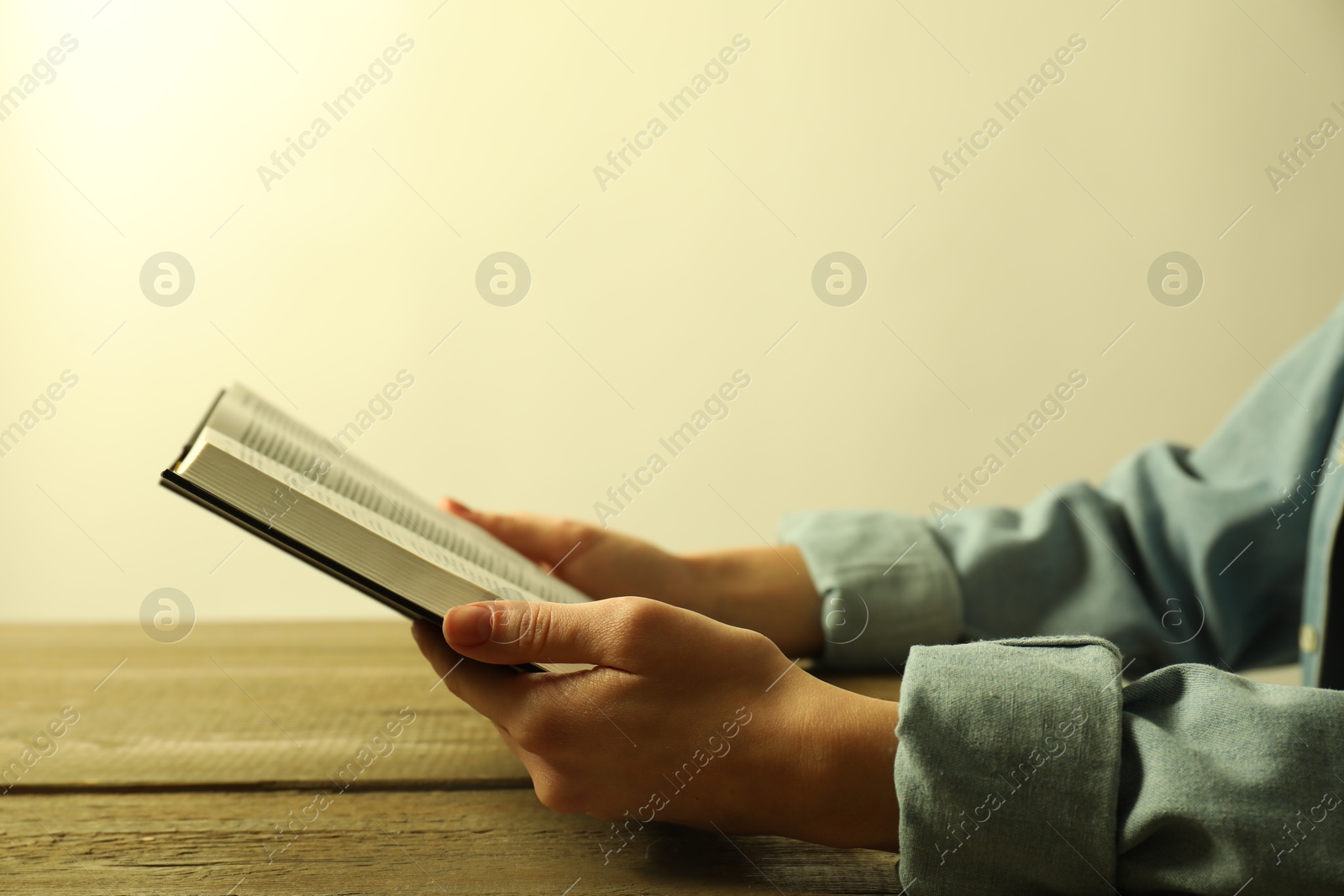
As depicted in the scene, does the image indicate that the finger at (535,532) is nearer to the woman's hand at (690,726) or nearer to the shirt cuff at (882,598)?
the shirt cuff at (882,598)

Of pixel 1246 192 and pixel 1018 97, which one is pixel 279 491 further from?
pixel 1246 192

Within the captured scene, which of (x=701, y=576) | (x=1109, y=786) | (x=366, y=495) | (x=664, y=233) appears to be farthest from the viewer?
(x=664, y=233)

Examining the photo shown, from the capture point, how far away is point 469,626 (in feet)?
1.02

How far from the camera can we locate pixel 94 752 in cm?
43

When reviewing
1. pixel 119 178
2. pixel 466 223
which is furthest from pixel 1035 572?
pixel 119 178

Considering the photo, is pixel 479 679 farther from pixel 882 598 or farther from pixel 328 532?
pixel 882 598

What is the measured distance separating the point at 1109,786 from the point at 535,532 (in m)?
0.41

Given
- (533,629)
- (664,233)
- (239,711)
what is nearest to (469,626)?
(533,629)

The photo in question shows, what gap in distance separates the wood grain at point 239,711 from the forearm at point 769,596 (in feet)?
0.15

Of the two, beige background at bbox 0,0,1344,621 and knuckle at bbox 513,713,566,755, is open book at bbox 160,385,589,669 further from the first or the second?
beige background at bbox 0,0,1344,621

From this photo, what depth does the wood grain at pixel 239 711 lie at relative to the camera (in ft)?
1.33

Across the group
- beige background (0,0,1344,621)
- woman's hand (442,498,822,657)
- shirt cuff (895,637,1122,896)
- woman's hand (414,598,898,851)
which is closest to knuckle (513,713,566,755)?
woman's hand (414,598,898,851)

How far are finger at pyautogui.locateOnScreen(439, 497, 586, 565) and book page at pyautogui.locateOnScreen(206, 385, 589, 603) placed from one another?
55mm

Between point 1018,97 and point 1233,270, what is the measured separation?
1.78 feet
